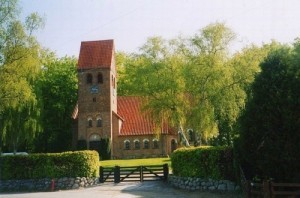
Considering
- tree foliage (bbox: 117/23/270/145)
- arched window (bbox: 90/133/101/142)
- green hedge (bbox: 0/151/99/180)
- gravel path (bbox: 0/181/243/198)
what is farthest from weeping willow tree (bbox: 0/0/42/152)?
arched window (bbox: 90/133/101/142)

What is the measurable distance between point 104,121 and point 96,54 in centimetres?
960

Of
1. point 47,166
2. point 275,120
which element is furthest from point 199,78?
point 275,120

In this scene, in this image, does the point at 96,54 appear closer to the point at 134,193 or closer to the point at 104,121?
the point at 104,121

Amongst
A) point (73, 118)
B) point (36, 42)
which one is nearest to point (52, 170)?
point (36, 42)

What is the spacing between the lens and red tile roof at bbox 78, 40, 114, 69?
5869cm

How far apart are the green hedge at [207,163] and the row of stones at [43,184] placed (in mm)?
7686

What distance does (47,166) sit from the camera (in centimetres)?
3098

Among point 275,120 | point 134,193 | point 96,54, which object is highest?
point 96,54

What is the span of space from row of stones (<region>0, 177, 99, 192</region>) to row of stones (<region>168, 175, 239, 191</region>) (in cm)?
699

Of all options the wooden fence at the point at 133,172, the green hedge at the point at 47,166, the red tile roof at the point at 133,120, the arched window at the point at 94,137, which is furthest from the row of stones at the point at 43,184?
the red tile roof at the point at 133,120

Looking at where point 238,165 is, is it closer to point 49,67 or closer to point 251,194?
point 251,194

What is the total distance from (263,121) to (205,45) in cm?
2182

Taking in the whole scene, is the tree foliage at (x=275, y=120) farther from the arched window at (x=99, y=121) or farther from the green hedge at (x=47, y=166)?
the arched window at (x=99, y=121)

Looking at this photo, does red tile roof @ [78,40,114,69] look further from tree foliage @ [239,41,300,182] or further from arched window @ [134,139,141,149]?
tree foliage @ [239,41,300,182]
